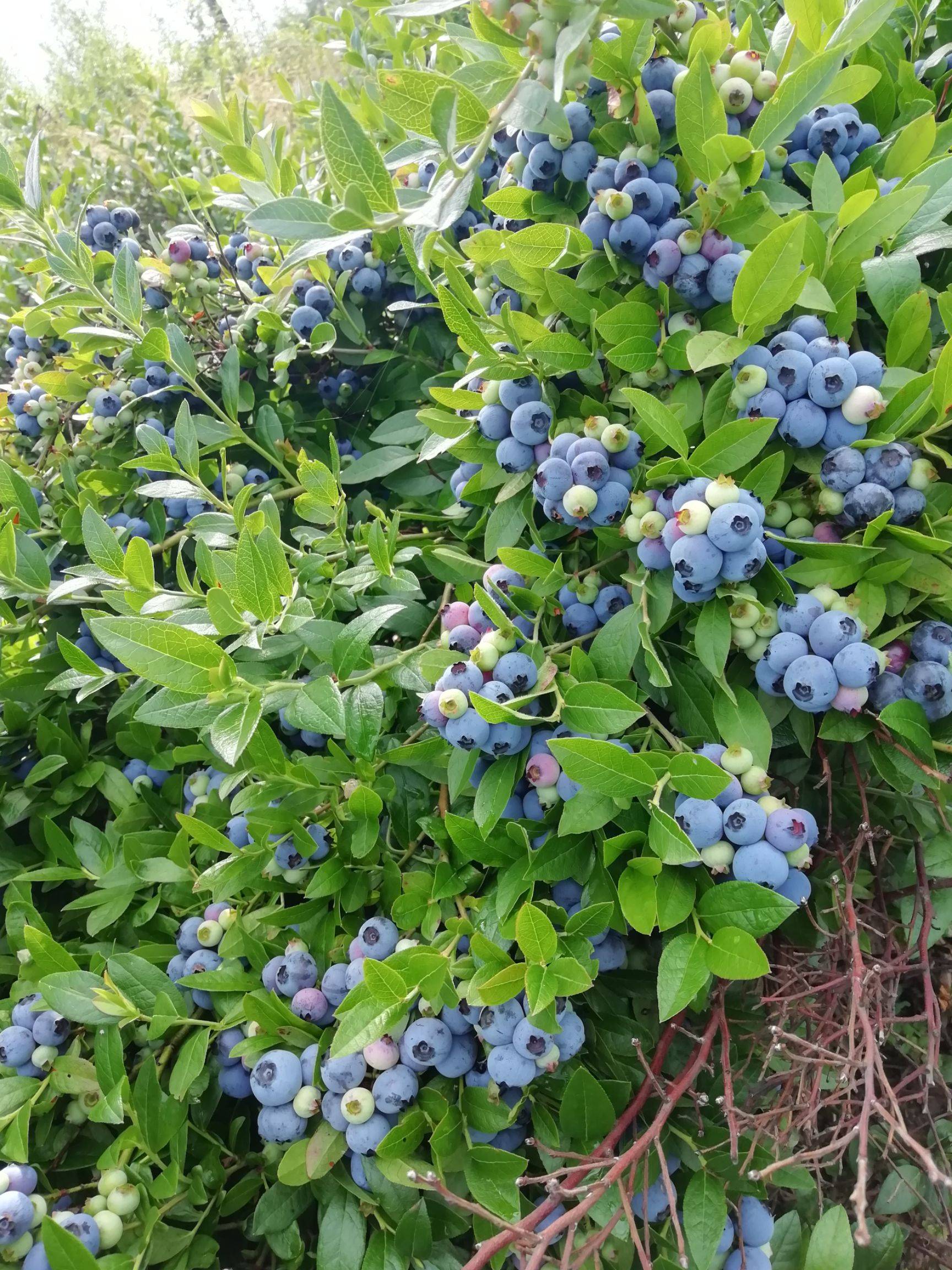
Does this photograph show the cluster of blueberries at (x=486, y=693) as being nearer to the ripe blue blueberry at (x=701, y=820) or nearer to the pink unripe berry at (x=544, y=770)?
the pink unripe berry at (x=544, y=770)

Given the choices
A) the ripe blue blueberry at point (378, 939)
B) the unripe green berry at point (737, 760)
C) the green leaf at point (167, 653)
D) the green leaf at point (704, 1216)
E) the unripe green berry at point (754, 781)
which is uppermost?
the green leaf at point (167, 653)

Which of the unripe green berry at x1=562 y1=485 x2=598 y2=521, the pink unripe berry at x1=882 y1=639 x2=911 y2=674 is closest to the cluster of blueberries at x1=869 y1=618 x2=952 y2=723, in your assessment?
the pink unripe berry at x1=882 y1=639 x2=911 y2=674

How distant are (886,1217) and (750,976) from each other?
1.08m

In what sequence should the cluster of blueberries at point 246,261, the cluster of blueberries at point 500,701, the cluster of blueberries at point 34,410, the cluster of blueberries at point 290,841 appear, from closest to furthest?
the cluster of blueberries at point 500,701 → the cluster of blueberries at point 290,841 → the cluster of blueberries at point 246,261 → the cluster of blueberries at point 34,410

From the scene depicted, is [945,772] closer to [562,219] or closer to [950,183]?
[950,183]

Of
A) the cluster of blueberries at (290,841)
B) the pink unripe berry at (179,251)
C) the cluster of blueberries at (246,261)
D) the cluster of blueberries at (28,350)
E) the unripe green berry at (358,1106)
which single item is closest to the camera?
the unripe green berry at (358,1106)

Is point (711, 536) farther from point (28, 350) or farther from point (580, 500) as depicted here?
point (28, 350)

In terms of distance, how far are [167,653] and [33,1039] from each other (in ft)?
2.95

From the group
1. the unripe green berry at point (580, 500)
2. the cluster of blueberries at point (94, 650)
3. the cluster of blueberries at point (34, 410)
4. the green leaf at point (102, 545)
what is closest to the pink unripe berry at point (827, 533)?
the unripe green berry at point (580, 500)

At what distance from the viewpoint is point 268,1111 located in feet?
4.42

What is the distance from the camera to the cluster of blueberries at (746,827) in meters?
1.11

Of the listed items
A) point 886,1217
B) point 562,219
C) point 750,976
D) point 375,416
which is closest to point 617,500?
point 562,219

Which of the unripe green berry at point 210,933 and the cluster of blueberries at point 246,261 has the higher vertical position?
the cluster of blueberries at point 246,261

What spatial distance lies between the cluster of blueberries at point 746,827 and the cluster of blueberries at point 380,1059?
1.22 ft
